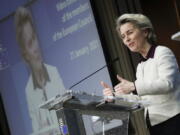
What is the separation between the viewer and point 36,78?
17.4 feet

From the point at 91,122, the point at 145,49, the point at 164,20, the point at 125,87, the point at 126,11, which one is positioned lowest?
the point at 91,122

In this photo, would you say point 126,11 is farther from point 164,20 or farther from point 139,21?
point 139,21

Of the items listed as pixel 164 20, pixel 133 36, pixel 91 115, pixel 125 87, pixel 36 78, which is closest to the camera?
pixel 125 87

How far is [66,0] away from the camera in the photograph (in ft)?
15.8

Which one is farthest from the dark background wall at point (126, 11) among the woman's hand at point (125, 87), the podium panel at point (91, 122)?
the woman's hand at point (125, 87)

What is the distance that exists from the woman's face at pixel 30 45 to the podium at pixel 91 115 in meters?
3.16

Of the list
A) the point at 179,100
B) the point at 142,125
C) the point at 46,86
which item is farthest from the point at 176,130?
the point at 46,86

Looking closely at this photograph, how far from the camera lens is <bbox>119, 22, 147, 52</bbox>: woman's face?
2.30 m

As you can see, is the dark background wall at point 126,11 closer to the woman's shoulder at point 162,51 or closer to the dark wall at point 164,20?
the dark wall at point 164,20

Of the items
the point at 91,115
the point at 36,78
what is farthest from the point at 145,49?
the point at 36,78

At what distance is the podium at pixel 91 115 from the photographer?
2.07 meters

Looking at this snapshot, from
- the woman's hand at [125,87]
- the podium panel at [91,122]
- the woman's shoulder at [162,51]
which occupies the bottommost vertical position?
the podium panel at [91,122]

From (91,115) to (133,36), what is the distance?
17.2 inches

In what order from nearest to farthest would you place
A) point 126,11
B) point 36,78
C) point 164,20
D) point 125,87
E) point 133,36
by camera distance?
point 125,87
point 133,36
point 126,11
point 164,20
point 36,78
